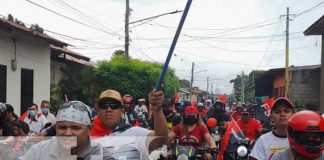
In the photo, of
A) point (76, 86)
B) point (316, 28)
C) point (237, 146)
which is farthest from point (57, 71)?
point (237, 146)

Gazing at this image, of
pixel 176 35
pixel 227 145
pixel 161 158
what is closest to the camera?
pixel 176 35

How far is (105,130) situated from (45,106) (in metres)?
9.35

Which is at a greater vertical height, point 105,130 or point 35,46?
point 35,46

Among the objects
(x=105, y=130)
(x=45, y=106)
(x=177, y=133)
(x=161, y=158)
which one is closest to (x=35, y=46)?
(x=45, y=106)

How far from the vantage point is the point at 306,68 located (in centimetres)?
3412

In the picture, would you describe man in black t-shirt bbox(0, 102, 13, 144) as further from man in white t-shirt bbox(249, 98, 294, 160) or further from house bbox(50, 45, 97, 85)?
house bbox(50, 45, 97, 85)

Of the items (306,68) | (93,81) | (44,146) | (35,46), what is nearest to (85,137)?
(44,146)

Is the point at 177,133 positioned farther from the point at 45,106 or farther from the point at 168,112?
the point at 45,106

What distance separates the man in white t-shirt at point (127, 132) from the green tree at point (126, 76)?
23.0 meters

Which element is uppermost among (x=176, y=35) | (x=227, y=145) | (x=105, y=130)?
(x=176, y=35)

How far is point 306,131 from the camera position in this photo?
3.39 metres

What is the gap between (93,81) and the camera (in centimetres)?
2750

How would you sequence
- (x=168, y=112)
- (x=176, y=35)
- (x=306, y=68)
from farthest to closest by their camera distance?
(x=306, y=68), (x=168, y=112), (x=176, y=35)

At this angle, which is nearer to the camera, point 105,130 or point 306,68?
point 105,130
